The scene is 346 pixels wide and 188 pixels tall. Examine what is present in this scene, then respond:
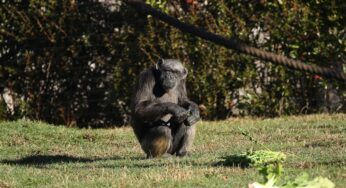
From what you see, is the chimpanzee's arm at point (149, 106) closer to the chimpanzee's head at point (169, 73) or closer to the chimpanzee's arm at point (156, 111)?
the chimpanzee's arm at point (156, 111)

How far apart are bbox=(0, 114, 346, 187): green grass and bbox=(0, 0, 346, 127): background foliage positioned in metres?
1.09

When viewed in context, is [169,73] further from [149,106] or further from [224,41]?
[224,41]

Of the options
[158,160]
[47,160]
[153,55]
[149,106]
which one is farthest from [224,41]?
[153,55]

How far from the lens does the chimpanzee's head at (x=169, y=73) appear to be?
11.0 m

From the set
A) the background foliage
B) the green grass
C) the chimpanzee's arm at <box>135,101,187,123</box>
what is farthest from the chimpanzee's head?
the background foliage

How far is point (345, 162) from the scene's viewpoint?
30.8ft

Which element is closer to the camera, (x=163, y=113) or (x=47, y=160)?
(x=163, y=113)

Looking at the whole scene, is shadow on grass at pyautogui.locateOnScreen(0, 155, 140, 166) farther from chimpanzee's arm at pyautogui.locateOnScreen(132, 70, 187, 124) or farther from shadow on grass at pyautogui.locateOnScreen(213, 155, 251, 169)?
shadow on grass at pyautogui.locateOnScreen(213, 155, 251, 169)

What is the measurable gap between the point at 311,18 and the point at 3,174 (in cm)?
790

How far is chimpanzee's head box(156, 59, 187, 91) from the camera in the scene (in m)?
11.0

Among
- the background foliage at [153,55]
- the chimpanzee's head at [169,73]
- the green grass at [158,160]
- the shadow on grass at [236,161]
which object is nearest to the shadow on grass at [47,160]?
the green grass at [158,160]

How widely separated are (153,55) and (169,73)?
5113 mm

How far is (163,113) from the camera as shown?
35.1ft

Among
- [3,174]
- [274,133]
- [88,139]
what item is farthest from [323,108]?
[3,174]
